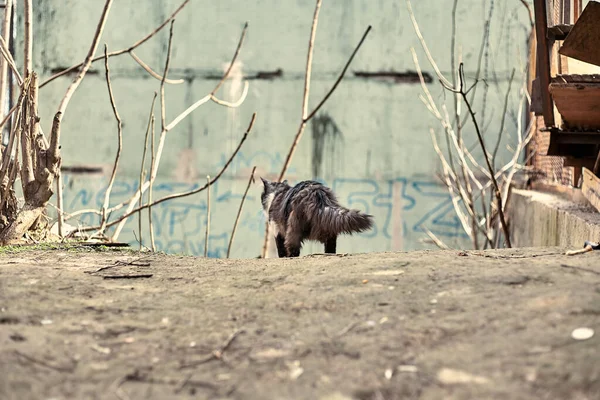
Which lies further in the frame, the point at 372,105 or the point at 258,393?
the point at 372,105

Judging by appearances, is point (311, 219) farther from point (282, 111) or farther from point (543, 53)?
point (282, 111)

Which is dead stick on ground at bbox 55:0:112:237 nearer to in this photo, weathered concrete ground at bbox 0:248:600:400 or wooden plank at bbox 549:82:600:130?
weathered concrete ground at bbox 0:248:600:400

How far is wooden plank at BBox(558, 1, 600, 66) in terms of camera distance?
3588 millimetres

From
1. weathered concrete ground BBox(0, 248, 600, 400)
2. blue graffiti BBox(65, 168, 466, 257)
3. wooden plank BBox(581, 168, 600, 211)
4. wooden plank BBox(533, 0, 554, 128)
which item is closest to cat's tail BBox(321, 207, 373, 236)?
wooden plank BBox(533, 0, 554, 128)

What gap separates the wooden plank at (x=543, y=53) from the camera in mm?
4645

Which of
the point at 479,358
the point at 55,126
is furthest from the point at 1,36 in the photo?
the point at 479,358

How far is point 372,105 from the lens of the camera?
12203 millimetres

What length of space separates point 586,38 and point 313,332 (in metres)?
2.38

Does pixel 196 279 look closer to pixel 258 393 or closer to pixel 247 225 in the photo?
pixel 258 393

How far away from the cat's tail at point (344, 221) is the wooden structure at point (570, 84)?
1.49 meters

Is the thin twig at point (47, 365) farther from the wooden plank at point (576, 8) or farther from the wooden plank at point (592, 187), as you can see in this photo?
the wooden plank at point (576, 8)

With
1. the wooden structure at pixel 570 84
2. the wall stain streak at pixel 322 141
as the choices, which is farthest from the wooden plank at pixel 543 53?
the wall stain streak at pixel 322 141

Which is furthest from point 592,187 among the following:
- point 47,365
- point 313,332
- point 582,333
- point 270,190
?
point 47,365

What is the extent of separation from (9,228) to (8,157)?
1.72ft
